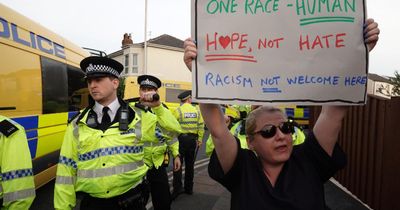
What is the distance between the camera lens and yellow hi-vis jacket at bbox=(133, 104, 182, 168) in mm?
4207

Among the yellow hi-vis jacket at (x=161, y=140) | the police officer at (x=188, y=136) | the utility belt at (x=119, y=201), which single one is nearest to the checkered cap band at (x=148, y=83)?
the yellow hi-vis jacket at (x=161, y=140)

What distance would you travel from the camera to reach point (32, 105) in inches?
196

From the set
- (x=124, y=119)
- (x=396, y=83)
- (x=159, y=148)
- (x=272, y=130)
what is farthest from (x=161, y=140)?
(x=396, y=83)

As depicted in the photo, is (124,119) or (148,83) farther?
(148,83)

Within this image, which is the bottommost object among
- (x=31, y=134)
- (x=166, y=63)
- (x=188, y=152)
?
(x=188, y=152)

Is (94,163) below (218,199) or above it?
above

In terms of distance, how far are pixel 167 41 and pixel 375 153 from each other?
36123mm

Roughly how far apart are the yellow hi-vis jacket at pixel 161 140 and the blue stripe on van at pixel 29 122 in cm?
177

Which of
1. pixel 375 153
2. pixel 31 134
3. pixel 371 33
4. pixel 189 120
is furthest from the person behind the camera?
pixel 189 120

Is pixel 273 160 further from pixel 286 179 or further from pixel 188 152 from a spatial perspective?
pixel 188 152

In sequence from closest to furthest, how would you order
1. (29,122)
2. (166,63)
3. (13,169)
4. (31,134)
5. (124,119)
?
(13,169), (124,119), (29,122), (31,134), (166,63)

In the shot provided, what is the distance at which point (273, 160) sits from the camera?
6.59 ft

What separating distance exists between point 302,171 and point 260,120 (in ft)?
1.21

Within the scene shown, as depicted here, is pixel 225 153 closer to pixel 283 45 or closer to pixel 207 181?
pixel 283 45
